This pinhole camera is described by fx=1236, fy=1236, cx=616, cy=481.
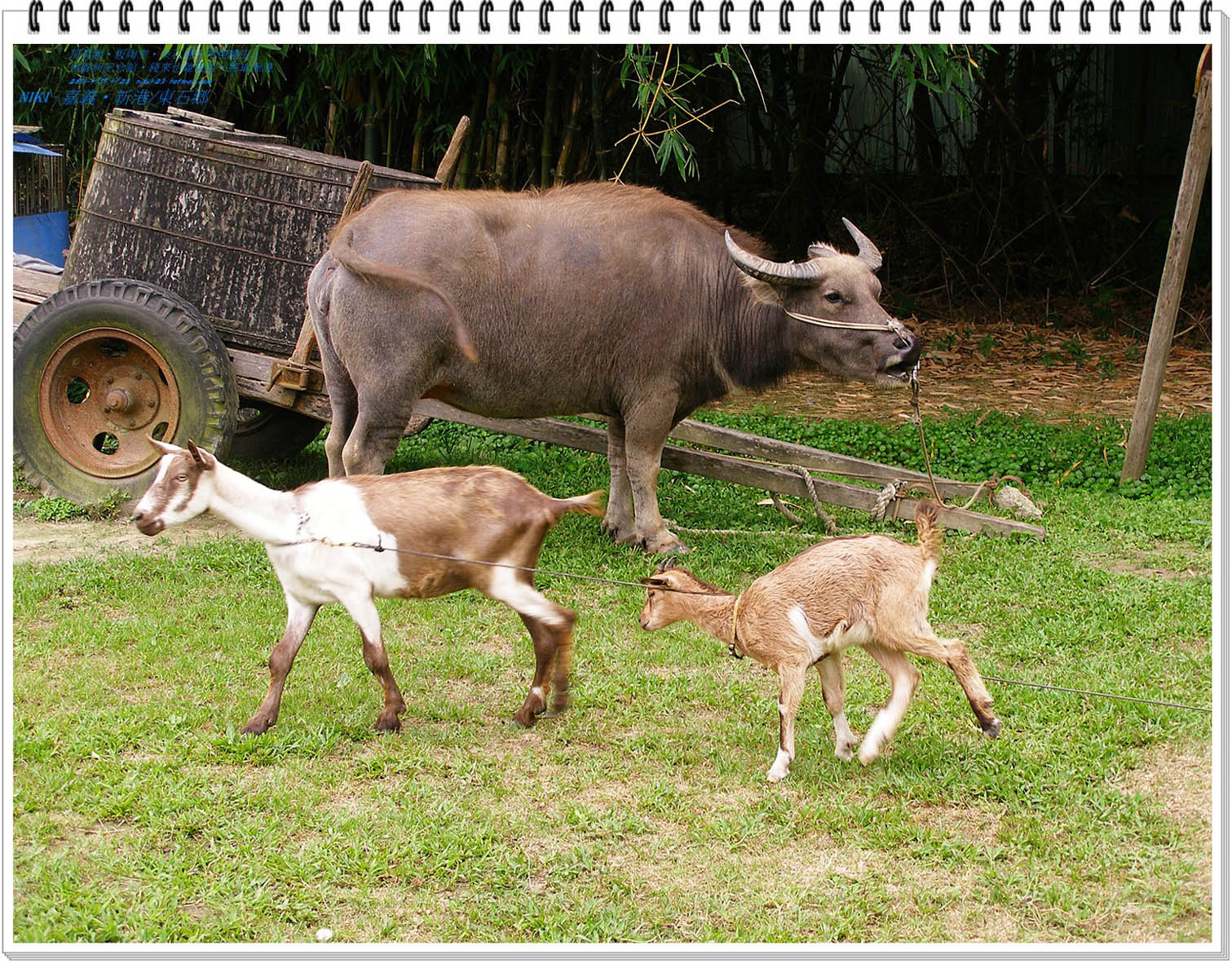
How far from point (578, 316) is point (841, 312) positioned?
1.46 m

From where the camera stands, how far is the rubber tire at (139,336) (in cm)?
704

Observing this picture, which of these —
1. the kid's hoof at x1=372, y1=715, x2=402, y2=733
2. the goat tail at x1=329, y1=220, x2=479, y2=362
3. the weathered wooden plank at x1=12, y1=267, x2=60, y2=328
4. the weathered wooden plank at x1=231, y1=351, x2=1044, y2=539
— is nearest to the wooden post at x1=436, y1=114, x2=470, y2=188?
the goat tail at x1=329, y1=220, x2=479, y2=362

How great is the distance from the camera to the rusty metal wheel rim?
731 centimetres

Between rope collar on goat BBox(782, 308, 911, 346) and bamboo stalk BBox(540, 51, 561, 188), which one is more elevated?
bamboo stalk BBox(540, 51, 561, 188)

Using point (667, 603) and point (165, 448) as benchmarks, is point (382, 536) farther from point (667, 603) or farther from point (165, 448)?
point (667, 603)

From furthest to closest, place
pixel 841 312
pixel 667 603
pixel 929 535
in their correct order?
pixel 841 312 < pixel 667 603 < pixel 929 535

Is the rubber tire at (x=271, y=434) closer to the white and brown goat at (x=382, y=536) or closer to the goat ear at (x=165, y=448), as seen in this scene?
the white and brown goat at (x=382, y=536)

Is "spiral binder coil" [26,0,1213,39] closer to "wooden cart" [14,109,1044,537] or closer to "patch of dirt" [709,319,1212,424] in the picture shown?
"wooden cart" [14,109,1044,537]

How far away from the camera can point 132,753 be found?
4.64m

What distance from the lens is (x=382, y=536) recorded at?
450 centimetres

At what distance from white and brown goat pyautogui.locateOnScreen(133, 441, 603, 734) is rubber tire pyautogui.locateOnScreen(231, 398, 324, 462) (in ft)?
12.1

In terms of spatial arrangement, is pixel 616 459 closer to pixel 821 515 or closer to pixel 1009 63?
pixel 821 515

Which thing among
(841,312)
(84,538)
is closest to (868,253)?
(841,312)

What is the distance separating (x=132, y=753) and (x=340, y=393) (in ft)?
9.16
